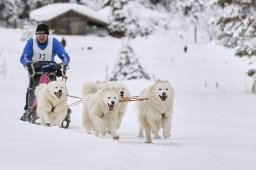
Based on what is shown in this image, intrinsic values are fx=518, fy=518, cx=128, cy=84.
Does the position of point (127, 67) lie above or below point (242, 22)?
below

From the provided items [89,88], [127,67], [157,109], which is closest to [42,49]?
[89,88]

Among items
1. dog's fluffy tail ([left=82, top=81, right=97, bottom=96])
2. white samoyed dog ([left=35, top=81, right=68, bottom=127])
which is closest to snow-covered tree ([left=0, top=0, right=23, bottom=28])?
dog's fluffy tail ([left=82, top=81, right=97, bottom=96])

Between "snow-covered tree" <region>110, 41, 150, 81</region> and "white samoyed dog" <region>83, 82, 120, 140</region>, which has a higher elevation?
A: "snow-covered tree" <region>110, 41, 150, 81</region>

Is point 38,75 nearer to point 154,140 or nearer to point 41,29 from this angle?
point 41,29

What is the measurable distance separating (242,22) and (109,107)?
47.9 feet

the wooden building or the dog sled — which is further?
the wooden building

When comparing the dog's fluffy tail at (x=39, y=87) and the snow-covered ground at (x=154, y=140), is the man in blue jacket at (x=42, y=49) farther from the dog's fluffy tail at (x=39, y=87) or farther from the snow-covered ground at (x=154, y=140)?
the snow-covered ground at (x=154, y=140)

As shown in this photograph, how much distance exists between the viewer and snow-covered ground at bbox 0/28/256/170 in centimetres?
471

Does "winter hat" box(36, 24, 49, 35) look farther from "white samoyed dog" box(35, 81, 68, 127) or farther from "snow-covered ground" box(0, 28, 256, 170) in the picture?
"snow-covered ground" box(0, 28, 256, 170)

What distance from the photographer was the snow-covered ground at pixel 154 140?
185 inches

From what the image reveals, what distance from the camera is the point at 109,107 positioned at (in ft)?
28.0

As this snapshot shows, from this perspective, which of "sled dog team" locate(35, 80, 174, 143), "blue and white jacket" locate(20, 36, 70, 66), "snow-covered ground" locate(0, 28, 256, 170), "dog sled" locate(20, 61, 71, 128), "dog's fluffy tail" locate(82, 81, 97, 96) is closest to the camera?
"snow-covered ground" locate(0, 28, 256, 170)

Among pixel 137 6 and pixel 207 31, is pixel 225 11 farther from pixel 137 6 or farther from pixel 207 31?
pixel 207 31

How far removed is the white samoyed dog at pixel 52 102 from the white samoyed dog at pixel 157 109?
4.57 ft
